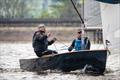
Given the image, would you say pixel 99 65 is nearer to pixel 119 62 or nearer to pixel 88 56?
pixel 88 56

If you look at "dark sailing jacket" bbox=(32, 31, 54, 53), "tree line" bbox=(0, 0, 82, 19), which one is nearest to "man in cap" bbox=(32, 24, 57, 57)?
"dark sailing jacket" bbox=(32, 31, 54, 53)

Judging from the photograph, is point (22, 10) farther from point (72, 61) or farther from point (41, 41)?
point (72, 61)

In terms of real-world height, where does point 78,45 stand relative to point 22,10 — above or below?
above

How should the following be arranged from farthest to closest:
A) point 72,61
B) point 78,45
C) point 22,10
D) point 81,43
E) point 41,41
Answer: point 22,10, point 41,41, point 78,45, point 81,43, point 72,61

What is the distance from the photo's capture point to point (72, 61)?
1981 centimetres

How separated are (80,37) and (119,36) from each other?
141cm

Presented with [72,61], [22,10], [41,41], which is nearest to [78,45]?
[72,61]

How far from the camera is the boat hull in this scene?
19.4m

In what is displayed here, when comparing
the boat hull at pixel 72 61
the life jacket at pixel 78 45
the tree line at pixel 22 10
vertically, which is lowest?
the tree line at pixel 22 10

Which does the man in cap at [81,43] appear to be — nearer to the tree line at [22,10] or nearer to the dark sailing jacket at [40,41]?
the dark sailing jacket at [40,41]

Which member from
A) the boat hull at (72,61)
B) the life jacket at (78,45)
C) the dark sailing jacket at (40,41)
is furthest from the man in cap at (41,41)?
the life jacket at (78,45)

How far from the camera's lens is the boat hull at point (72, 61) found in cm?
1939

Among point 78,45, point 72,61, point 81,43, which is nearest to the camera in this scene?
point 72,61

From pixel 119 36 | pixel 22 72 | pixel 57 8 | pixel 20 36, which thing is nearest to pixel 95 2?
pixel 119 36
